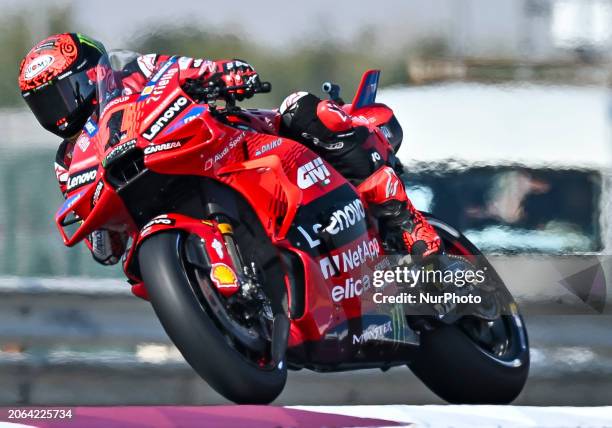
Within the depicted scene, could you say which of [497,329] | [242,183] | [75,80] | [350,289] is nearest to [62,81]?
[75,80]

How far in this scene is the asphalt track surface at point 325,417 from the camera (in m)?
4.49

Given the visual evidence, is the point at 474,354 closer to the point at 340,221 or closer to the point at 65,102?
the point at 340,221

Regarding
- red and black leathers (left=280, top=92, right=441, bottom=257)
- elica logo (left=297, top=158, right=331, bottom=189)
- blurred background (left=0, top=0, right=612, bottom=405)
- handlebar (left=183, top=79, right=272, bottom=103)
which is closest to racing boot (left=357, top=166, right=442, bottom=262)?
red and black leathers (left=280, top=92, right=441, bottom=257)

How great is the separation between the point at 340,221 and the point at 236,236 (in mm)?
490

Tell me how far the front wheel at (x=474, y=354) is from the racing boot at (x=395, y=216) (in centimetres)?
33

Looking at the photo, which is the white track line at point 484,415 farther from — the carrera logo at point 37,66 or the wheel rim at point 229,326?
the carrera logo at point 37,66

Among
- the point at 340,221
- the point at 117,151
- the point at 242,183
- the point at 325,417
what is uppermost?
the point at 117,151

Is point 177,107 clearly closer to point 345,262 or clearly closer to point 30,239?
point 345,262

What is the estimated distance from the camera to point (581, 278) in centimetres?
793

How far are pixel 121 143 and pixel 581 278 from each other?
3713 millimetres

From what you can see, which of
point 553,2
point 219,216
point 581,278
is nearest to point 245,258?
point 219,216

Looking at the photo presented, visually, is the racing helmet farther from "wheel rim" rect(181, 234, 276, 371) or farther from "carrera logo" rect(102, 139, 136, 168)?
"wheel rim" rect(181, 234, 276, 371)

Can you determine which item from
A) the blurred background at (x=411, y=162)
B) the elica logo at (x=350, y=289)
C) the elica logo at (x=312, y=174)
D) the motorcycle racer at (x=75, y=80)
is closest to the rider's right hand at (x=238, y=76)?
the motorcycle racer at (x=75, y=80)

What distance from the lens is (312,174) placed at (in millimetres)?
5473
